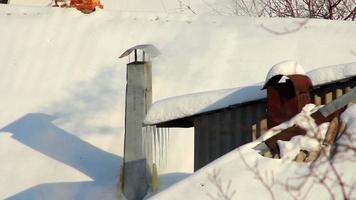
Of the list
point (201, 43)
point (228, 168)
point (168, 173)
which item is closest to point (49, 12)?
point (201, 43)

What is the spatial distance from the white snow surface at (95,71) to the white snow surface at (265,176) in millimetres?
7885

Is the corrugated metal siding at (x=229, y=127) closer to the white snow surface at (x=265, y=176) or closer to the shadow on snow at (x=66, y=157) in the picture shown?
the white snow surface at (x=265, y=176)

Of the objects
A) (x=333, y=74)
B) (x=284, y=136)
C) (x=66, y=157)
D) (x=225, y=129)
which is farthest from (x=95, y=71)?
(x=284, y=136)

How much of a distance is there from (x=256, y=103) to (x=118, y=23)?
10.6 meters

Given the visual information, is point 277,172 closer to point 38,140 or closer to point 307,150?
point 307,150

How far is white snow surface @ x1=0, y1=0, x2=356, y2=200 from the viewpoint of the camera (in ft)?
54.9

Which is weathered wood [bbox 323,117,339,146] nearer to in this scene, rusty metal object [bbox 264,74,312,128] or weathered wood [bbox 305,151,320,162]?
weathered wood [bbox 305,151,320,162]

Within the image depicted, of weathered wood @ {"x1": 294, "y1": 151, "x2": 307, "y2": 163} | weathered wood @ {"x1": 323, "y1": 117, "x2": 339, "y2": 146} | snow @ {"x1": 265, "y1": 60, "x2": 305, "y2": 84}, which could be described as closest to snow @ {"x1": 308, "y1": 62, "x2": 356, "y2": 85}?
snow @ {"x1": 265, "y1": 60, "x2": 305, "y2": 84}

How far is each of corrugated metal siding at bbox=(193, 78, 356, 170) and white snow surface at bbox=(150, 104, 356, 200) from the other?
2.73 m

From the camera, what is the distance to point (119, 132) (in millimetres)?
17781

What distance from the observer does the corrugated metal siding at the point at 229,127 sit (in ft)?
35.1

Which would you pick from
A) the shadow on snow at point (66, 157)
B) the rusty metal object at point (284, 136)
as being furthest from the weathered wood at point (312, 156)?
the shadow on snow at point (66, 157)

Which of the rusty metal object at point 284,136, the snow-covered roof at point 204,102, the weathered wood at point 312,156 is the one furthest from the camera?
the snow-covered roof at point 204,102

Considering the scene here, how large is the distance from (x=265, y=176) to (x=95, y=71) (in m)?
12.6
